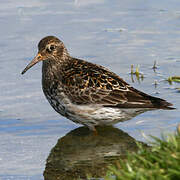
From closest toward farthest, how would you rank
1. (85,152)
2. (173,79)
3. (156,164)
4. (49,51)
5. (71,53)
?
(156,164) < (85,152) < (49,51) < (173,79) < (71,53)

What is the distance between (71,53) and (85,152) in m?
3.89

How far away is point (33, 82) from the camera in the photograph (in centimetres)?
1117

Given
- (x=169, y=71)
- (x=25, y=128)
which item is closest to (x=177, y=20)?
(x=169, y=71)

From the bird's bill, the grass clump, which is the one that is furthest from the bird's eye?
the grass clump

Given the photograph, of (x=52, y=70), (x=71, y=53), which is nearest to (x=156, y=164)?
(x=52, y=70)

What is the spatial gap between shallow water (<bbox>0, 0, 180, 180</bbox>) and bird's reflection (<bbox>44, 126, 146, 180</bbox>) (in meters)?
0.14

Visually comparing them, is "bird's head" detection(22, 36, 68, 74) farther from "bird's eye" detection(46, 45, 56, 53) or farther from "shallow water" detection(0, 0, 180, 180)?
"shallow water" detection(0, 0, 180, 180)

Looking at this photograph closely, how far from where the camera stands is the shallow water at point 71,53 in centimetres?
907

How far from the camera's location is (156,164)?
5906mm

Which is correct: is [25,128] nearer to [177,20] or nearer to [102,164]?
[102,164]

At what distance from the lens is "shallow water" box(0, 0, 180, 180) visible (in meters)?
9.07

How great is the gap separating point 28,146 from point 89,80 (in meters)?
1.61

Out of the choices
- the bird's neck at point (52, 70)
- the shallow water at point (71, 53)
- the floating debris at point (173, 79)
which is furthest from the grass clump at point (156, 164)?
the floating debris at point (173, 79)

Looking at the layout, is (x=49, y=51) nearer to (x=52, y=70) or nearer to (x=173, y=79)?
(x=52, y=70)
